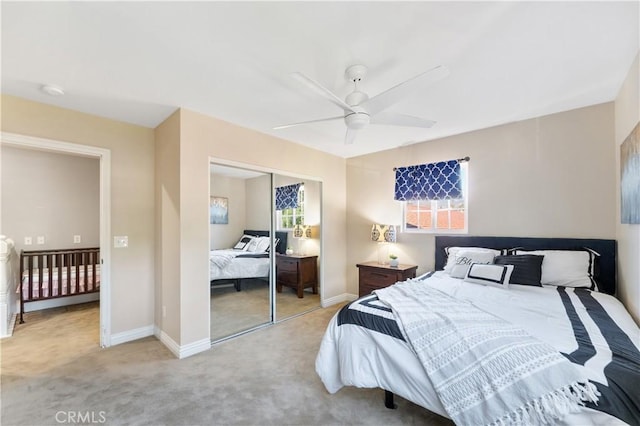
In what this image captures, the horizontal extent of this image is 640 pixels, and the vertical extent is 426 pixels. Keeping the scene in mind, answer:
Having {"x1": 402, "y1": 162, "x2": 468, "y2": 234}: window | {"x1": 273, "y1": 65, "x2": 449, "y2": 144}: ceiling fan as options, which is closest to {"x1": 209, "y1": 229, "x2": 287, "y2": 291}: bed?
{"x1": 402, "y1": 162, "x2": 468, "y2": 234}: window

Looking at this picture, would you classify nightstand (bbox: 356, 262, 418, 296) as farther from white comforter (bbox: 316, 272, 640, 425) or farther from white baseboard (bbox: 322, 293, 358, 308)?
white comforter (bbox: 316, 272, 640, 425)

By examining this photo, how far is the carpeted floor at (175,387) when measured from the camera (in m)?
1.96

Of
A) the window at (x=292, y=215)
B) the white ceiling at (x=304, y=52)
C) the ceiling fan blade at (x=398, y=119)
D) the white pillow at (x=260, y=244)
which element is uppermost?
the white ceiling at (x=304, y=52)

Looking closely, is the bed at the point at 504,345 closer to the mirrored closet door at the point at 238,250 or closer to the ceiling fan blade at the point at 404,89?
the ceiling fan blade at the point at 404,89

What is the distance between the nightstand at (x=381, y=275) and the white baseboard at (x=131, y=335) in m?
2.92

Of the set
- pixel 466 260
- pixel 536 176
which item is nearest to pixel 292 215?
pixel 466 260

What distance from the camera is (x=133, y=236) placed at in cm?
330

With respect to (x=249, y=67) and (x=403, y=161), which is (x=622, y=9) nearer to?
(x=249, y=67)

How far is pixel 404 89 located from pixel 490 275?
81.2 inches

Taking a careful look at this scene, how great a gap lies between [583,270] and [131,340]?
491 cm

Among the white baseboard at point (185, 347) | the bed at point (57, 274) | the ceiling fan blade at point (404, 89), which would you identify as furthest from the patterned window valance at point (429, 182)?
the bed at point (57, 274)

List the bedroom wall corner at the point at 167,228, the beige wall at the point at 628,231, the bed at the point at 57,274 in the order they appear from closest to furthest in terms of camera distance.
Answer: the beige wall at the point at 628,231 < the bedroom wall corner at the point at 167,228 < the bed at the point at 57,274

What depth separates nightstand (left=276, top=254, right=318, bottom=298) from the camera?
4084mm

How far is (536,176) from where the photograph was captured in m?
3.19
